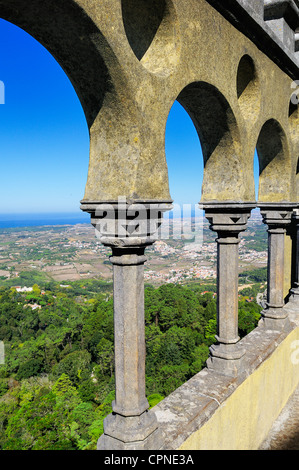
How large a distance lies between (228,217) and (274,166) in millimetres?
2689

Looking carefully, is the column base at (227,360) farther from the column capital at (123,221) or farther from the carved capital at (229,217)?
the column capital at (123,221)

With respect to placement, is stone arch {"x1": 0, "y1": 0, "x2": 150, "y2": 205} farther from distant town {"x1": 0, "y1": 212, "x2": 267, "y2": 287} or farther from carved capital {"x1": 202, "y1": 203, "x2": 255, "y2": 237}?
distant town {"x1": 0, "y1": 212, "x2": 267, "y2": 287}

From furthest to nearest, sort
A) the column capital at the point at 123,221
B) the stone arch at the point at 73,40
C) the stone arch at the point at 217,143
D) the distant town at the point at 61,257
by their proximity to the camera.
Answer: the distant town at the point at 61,257 → the stone arch at the point at 217,143 → the column capital at the point at 123,221 → the stone arch at the point at 73,40

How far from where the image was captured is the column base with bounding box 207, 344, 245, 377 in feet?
15.3

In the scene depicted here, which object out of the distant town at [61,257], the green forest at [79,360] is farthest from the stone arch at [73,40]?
the distant town at [61,257]

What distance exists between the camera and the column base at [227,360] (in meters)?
4.65

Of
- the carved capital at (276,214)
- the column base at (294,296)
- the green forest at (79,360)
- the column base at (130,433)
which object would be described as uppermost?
the carved capital at (276,214)

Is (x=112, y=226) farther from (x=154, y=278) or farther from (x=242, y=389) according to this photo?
(x=154, y=278)

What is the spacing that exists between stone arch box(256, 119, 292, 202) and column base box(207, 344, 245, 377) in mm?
3112

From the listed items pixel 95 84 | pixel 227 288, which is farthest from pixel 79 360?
pixel 95 84

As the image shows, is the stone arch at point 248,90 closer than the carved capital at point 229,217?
No

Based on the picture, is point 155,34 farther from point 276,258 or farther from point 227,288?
point 276,258

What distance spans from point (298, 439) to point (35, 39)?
20.2ft
